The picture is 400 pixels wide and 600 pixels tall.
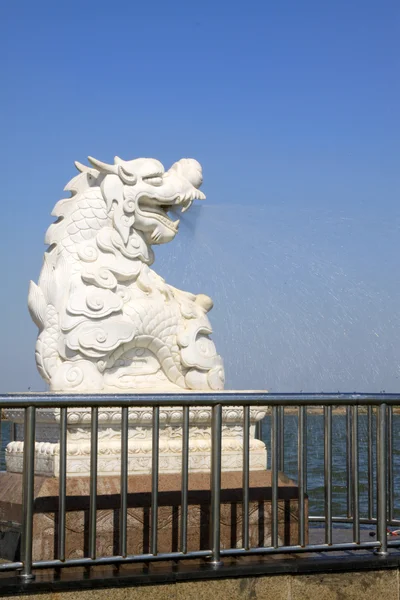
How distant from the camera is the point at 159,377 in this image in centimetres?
732

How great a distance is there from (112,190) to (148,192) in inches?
12.0

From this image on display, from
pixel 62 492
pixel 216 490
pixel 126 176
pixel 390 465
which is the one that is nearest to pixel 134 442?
pixel 216 490

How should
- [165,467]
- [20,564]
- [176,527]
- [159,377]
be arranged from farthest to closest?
1. [159,377]
2. [165,467]
3. [176,527]
4. [20,564]

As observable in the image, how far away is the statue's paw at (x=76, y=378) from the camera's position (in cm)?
685

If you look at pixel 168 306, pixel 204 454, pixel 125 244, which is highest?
pixel 125 244

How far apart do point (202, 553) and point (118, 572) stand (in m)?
0.49

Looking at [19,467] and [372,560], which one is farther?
[19,467]

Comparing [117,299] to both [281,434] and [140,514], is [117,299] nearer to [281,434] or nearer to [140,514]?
[281,434]

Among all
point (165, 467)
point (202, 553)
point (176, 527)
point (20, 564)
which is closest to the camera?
point (20, 564)

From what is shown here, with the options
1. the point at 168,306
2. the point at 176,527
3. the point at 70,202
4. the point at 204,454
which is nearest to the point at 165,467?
the point at 204,454

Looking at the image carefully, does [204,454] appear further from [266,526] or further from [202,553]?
[202,553]

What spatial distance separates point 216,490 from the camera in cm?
536

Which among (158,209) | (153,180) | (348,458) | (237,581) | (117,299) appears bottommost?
(237,581)

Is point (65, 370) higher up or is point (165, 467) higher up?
point (65, 370)
